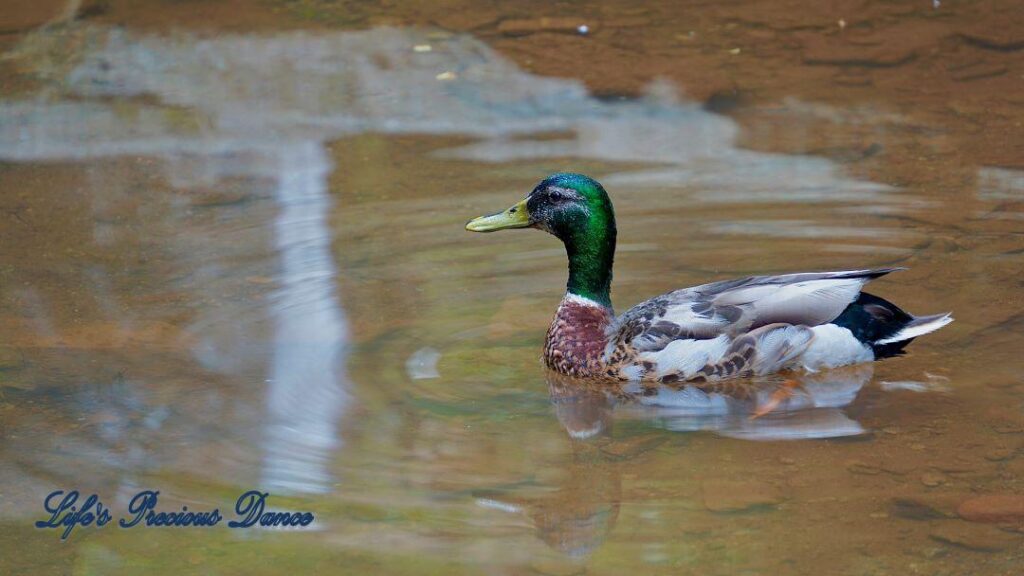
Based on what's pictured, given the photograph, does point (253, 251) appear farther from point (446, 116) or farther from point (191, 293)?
point (446, 116)

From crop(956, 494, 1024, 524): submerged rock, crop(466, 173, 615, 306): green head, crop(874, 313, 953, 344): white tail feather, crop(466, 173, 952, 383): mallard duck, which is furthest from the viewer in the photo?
crop(466, 173, 615, 306): green head

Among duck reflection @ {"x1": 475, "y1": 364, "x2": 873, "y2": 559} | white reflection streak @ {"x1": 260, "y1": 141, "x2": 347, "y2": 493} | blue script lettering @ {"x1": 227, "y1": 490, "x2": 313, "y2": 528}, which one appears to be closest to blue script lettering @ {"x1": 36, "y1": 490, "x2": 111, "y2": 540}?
blue script lettering @ {"x1": 227, "y1": 490, "x2": 313, "y2": 528}

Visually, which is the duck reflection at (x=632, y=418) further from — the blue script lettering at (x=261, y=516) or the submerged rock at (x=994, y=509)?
the submerged rock at (x=994, y=509)

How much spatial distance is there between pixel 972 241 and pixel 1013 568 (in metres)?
3.70

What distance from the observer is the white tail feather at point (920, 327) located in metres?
6.89

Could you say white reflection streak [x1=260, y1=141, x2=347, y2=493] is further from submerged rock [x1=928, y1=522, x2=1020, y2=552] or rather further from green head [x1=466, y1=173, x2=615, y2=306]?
submerged rock [x1=928, y1=522, x2=1020, y2=552]

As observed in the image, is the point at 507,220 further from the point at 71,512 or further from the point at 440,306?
the point at 71,512

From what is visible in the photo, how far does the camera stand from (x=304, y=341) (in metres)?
7.50

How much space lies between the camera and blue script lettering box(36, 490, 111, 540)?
5.58m

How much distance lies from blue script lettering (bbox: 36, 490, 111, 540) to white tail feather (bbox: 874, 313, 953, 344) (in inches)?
142

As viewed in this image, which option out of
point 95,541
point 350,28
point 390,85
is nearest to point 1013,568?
point 95,541

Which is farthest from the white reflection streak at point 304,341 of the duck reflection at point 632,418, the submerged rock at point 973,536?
the submerged rock at point 973,536

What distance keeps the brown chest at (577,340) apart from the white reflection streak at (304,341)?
1044 millimetres

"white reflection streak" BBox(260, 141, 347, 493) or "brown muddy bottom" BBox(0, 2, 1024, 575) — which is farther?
"white reflection streak" BBox(260, 141, 347, 493)
